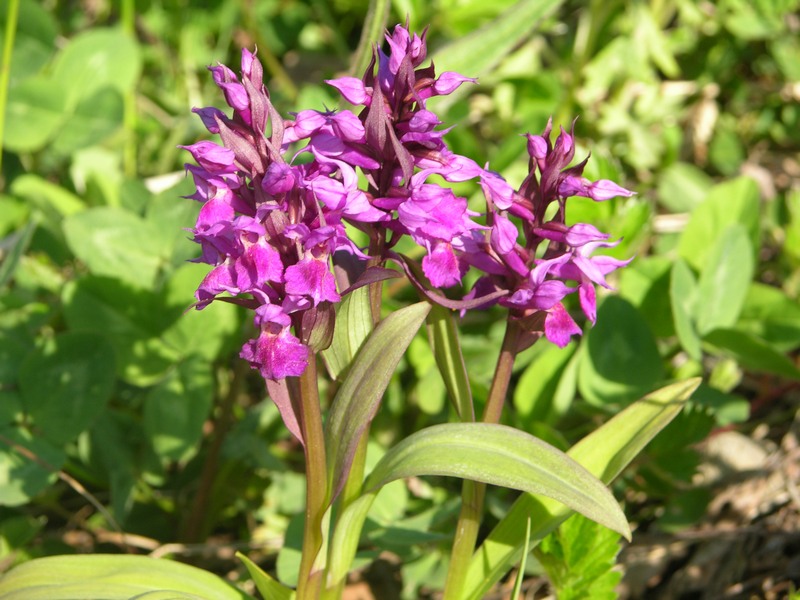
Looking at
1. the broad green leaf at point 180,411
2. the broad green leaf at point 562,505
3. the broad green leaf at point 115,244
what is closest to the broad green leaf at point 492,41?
the broad green leaf at point 115,244

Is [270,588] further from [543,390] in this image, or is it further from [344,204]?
[543,390]

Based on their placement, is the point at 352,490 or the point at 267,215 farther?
the point at 352,490

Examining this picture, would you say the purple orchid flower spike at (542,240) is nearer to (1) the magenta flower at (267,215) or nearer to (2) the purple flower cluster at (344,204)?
(2) the purple flower cluster at (344,204)

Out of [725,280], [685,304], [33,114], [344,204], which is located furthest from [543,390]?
[33,114]

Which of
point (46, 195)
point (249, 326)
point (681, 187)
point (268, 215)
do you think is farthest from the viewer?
point (681, 187)

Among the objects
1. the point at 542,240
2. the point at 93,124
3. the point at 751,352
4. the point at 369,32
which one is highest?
the point at 369,32

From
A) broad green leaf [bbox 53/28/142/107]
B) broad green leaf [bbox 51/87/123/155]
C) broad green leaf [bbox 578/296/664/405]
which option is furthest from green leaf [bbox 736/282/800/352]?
broad green leaf [bbox 53/28/142/107]

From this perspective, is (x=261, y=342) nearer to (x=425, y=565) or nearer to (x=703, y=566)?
(x=425, y=565)
